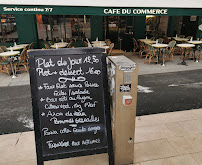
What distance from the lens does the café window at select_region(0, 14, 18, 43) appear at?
9.48 meters

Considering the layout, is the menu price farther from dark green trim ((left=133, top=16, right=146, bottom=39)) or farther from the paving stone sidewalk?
dark green trim ((left=133, top=16, right=146, bottom=39))

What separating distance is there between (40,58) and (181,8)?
475 centimetres

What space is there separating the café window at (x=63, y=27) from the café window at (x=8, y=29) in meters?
1.24

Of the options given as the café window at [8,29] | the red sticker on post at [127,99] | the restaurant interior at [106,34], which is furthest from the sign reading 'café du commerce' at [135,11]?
the café window at [8,29]

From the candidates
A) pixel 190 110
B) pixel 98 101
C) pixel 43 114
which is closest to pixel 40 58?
pixel 43 114

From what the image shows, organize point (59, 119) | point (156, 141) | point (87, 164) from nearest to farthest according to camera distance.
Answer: point (59, 119), point (87, 164), point (156, 141)

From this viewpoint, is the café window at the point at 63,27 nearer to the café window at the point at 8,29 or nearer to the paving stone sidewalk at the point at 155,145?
the café window at the point at 8,29

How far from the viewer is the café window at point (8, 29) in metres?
9.48

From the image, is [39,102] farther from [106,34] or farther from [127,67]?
[106,34]

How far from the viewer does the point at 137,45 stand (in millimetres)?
10297

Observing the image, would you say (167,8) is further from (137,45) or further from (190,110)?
(137,45)

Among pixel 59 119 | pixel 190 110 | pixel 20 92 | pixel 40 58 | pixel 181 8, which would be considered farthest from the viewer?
pixel 20 92

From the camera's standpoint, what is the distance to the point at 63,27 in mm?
10367

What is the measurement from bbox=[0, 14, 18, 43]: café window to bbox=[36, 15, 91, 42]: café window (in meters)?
1.24
